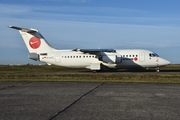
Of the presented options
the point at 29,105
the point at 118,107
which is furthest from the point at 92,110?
the point at 29,105

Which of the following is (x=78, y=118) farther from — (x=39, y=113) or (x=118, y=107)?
(x=118, y=107)

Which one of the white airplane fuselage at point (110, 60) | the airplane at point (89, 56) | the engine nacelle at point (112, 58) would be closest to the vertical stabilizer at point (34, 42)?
the airplane at point (89, 56)

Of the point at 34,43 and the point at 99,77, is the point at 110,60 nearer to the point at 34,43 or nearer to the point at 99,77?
the point at 99,77

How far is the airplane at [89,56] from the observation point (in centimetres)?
3766

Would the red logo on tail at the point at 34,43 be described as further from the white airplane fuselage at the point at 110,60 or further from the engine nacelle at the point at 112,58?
the engine nacelle at the point at 112,58

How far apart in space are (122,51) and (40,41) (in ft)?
42.5

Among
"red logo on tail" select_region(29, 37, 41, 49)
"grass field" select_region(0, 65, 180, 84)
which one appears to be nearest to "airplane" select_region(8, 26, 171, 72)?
"red logo on tail" select_region(29, 37, 41, 49)

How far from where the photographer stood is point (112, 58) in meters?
36.8

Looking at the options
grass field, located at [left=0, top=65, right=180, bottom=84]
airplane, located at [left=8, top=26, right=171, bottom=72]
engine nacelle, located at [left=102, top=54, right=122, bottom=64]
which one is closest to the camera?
grass field, located at [left=0, top=65, right=180, bottom=84]

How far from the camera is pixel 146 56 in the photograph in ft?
124

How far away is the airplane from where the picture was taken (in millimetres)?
37656

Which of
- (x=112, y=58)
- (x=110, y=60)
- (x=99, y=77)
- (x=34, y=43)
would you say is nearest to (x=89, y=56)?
(x=110, y=60)

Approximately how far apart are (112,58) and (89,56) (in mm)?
4192

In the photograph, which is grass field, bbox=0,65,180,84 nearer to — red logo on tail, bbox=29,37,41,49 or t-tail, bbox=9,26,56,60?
t-tail, bbox=9,26,56,60
